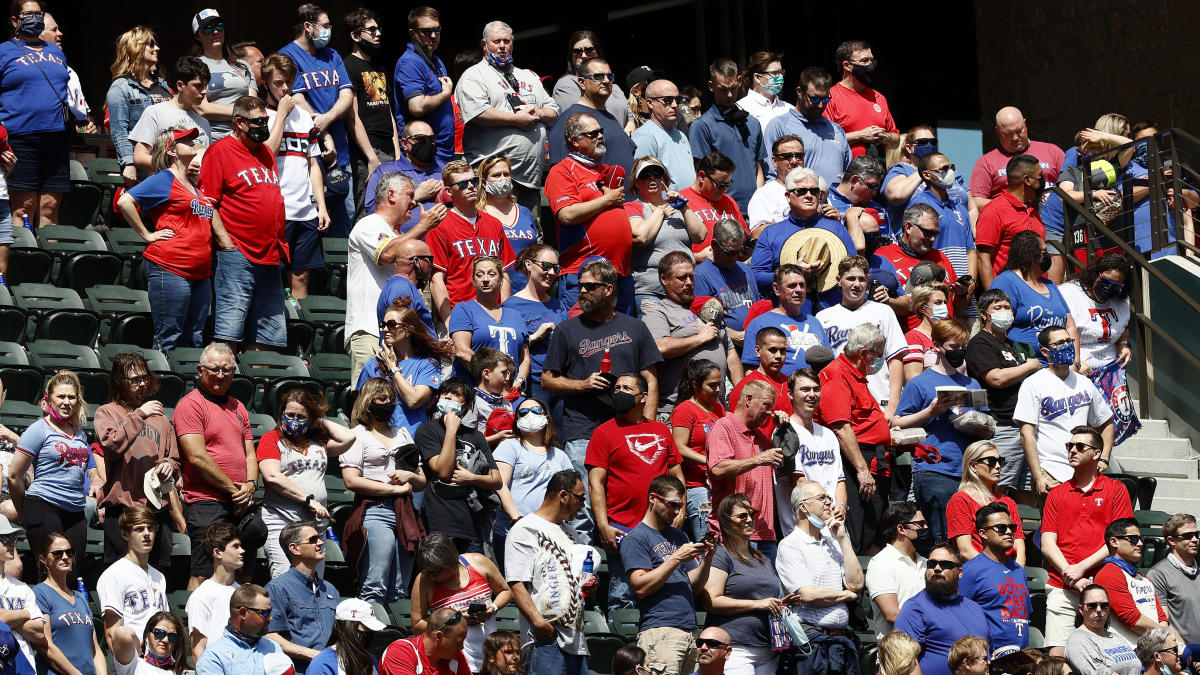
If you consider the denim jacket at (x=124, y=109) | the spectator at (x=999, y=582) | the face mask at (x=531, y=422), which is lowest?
the spectator at (x=999, y=582)

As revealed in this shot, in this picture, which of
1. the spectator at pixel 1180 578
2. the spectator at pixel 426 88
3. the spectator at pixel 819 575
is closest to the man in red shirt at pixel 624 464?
the spectator at pixel 819 575

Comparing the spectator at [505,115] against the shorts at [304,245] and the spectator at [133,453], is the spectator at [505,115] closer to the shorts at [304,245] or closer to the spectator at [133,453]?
the shorts at [304,245]

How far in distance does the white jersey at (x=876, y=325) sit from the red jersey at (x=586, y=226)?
1338mm

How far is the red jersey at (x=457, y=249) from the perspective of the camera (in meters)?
11.1

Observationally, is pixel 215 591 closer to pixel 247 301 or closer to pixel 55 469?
pixel 55 469

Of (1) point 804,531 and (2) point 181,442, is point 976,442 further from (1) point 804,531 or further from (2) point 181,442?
(2) point 181,442

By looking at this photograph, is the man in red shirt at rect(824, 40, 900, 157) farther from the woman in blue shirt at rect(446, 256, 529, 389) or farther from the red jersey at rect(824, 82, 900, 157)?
the woman in blue shirt at rect(446, 256, 529, 389)

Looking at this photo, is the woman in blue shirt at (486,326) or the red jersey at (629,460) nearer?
the red jersey at (629,460)

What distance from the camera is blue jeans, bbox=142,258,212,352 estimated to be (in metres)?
10.6

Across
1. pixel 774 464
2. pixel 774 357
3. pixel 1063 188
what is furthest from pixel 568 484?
pixel 1063 188

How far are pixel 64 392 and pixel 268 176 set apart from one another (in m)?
2.62

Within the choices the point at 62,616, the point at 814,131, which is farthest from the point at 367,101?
the point at 62,616

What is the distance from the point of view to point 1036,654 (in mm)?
9367

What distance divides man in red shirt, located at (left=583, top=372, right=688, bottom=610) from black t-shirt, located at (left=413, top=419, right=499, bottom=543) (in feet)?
→ 1.89
